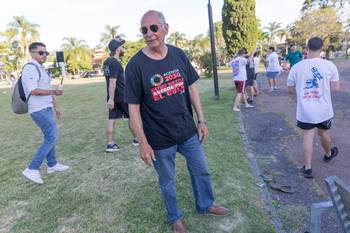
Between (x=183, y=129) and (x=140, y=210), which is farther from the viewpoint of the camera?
(x=140, y=210)

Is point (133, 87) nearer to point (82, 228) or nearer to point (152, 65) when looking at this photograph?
point (152, 65)

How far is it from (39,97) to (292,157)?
3.92m

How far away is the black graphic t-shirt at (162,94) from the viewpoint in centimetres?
259

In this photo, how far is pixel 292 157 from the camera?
5.07 m

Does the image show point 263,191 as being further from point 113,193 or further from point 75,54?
point 75,54

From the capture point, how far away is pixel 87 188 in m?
4.18

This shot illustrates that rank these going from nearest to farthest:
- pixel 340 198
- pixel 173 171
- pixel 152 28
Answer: pixel 340 198 → pixel 152 28 → pixel 173 171

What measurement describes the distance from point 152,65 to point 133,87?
0.79 feet

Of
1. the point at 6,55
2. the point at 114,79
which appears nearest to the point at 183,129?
the point at 114,79

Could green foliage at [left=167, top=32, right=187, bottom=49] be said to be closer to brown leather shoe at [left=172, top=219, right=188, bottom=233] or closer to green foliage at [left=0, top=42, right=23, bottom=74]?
green foliage at [left=0, top=42, right=23, bottom=74]

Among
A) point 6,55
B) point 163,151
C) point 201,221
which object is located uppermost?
point 6,55

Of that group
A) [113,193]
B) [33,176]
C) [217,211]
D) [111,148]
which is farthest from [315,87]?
[33,176]

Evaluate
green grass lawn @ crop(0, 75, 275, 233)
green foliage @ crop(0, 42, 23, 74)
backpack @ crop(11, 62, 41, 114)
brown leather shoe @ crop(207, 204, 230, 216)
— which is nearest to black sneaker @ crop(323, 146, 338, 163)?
green grass lawn @ crop(0, 75, 275, 233)

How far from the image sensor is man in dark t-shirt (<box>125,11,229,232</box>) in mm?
2592
